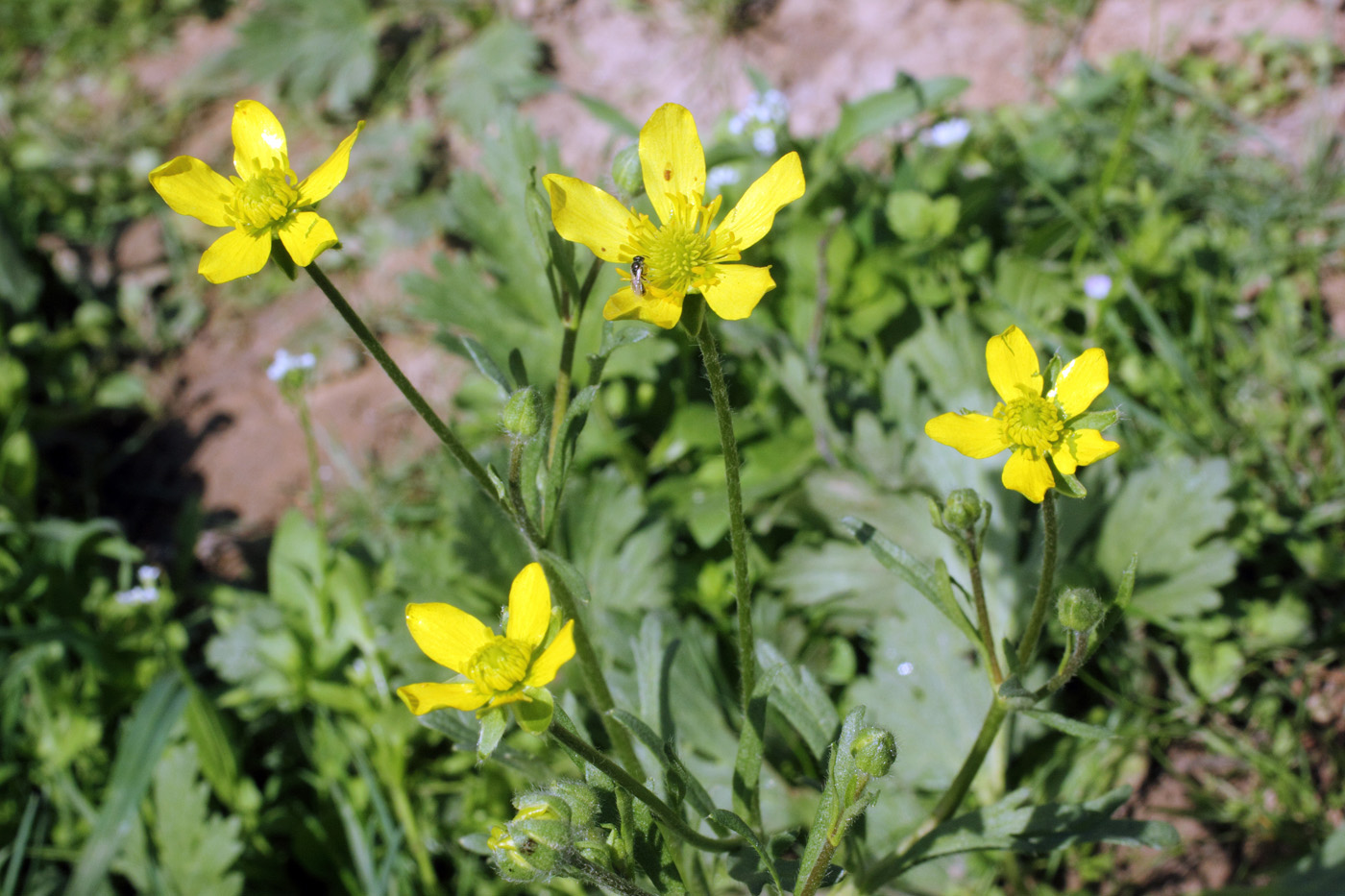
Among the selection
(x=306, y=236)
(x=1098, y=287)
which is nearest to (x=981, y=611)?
(x=306, y=236)

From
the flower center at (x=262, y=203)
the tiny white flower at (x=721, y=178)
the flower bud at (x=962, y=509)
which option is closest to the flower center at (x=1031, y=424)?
the flower bud at (x=962, y=509)

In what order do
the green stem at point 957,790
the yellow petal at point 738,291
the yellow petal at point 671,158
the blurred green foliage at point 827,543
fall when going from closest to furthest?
the yellow petal at point 738,291, the yellow petal at point 671,158, the green stem at point 957,790, the blurred green foliage at point 827,543

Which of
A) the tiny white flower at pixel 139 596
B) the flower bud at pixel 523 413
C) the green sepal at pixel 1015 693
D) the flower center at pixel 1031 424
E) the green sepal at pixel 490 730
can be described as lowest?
the green sepal at pixel 1015 693

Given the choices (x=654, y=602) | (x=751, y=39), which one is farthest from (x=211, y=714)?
(x=751, y=39)

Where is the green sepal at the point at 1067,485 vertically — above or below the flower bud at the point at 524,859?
below

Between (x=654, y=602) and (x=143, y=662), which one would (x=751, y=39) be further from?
(x=143, y=662)

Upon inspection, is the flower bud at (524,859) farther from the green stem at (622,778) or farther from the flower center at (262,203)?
the flower center at (262,203)
